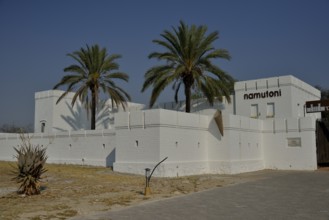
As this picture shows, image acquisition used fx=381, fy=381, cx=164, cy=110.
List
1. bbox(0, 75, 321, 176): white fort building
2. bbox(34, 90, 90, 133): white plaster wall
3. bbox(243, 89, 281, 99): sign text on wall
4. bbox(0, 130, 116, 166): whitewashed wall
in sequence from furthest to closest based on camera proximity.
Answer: bbox(34, 90, 90, 133): white plaster wall, bbox(243, 89, 281, 99): sign text on wall, bbox(0, 130, 116, 166): whitewashed wall, bbox(0, 75, 321, 176): white fort building

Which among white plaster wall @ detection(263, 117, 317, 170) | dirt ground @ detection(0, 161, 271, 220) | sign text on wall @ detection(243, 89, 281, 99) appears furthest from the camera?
sign text on wall @ detection(243, 89, 281, 99)

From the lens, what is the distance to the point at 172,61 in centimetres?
2914

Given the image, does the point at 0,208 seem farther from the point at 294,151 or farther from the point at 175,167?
the point at 294,151

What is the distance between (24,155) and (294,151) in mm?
23669

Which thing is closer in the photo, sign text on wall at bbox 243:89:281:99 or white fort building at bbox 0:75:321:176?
white fort building at bbox 0:75:321:176

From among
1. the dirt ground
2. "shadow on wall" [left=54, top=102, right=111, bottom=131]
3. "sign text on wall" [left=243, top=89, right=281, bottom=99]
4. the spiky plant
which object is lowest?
the dirt ground

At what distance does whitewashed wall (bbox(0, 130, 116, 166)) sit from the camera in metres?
29.8

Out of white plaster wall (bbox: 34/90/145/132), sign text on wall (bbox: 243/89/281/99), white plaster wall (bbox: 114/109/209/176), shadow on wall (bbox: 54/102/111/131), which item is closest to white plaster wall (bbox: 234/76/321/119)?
sign text on wall (bbox: 243/89/281/99)

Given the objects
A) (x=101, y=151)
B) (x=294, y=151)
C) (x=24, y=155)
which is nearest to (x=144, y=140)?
(x=101, y=151)

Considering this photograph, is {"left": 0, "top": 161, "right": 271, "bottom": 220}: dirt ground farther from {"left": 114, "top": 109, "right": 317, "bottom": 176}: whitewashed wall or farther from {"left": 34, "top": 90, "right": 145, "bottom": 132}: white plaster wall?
{"left": 34, "top": 90, "right": 145, "bottom": 132}: white plaster wall

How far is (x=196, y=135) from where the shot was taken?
27.2 meters

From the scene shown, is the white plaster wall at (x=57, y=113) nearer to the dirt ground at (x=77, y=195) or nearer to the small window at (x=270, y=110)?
the dirt ground at (x=77, y=195)

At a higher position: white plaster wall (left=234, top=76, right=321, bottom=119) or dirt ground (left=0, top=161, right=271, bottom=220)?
white plaster wall (left=234, top=76, right=321, bottom=119)

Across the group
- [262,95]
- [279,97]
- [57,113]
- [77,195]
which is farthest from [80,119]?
[77,195]
